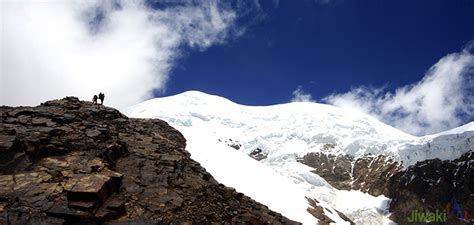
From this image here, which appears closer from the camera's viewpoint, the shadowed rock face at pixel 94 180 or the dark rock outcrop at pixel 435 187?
the shadowed rock face at pixel 94 180

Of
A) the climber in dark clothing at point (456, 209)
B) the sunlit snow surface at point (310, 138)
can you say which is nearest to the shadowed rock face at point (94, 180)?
the sunlit snow surface at point (310, 138)

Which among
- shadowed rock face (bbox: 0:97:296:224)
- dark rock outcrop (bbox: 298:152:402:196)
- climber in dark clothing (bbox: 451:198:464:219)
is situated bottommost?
shadowed rock face (bbox: 0:97:296:224)

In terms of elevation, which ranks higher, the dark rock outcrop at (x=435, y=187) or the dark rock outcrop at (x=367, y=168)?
the dark rock outcrop at (x=367, y=168)

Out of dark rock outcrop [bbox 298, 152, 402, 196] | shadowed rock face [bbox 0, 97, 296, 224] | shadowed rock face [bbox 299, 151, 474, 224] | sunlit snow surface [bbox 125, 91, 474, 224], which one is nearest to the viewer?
shadowed rock face [bbox 0, 97, 296, 224]

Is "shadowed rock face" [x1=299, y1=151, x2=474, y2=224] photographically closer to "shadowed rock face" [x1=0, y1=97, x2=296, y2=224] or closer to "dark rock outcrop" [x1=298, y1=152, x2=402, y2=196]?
"dark rock outcrop" [x1=298, y1=152, x2=402, y2=196]

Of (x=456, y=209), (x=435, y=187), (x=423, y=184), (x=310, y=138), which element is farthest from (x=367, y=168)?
(x=456, y=209)

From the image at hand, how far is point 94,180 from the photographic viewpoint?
73.3ft

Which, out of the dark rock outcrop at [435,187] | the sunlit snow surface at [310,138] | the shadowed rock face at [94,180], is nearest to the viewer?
the shadowed rock face at [94,180]

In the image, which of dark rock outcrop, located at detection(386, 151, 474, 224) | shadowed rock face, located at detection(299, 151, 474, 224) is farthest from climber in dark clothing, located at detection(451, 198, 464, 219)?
shadowed rock face, located at detection(299, 151, 474, 224)

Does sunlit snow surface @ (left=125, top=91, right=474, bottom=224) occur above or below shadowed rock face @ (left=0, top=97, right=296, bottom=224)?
above

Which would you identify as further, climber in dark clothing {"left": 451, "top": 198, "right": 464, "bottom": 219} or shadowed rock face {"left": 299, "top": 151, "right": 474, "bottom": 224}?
shadowed rock face {"left": 299, "top": 151, "right": 474, "bottom": 224}

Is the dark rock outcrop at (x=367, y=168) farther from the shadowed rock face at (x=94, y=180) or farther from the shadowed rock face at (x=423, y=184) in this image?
the shadowed rock face at (x=94, y=180)

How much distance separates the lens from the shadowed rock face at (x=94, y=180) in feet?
67.6

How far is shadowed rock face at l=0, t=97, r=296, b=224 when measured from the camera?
67.6 feet
